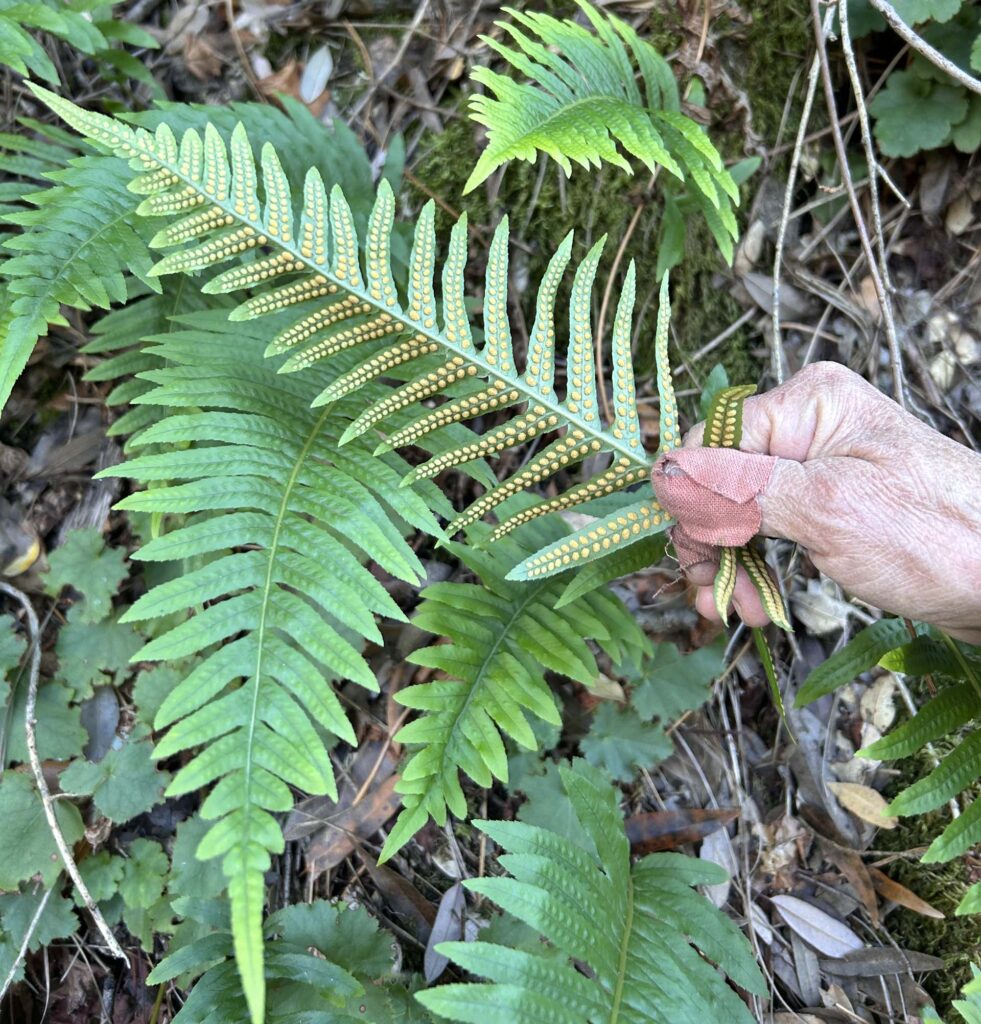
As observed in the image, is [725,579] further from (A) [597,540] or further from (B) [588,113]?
(B) [588,113]

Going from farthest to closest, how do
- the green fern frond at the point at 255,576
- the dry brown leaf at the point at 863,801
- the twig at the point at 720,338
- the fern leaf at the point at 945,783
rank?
the twig at the point at 720,338
the dry brown leaf at the point at 863,801
the fern leaf at the point at 945,783
the green fern frond at the point at 255,576

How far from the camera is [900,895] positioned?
2502mm

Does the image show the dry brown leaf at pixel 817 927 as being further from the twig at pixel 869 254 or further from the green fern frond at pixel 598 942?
the twig at pixel 869 254

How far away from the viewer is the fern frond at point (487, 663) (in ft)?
6.65

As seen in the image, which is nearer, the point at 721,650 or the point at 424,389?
the point at 424,389

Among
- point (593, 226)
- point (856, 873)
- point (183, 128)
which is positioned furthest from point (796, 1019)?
point (183, 128)

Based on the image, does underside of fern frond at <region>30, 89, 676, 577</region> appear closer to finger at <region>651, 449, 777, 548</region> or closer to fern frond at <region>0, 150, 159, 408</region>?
finger at <region>651, 449, 777, 548</region>

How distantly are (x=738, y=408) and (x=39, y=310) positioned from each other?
1.74 metres

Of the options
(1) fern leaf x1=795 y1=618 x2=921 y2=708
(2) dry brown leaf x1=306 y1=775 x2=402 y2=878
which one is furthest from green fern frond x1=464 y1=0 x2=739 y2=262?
(2) dry brown leaf x1=306 y1=775 x2=402 y2=878

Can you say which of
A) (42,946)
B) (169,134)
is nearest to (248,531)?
(169,134)

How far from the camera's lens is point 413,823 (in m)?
1.97

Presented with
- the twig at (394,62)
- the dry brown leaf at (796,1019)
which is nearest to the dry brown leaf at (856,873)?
the dry brown leaf at (796,1019)

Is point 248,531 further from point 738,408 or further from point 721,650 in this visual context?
point 721,650

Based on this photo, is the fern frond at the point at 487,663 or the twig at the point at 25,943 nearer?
the fern frond at the point at 487,663
